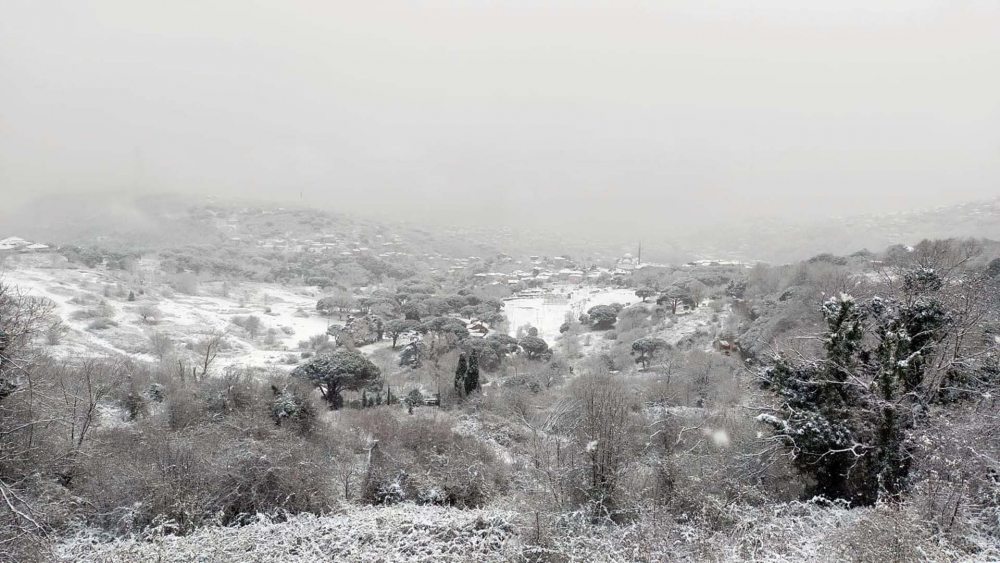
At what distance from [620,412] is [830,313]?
21.2 feet

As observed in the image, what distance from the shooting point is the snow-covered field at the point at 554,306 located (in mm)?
55331

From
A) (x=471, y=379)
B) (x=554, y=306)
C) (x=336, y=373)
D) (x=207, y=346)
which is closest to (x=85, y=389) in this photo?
(x=336, y=373)

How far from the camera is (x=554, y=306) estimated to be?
65.5 meters

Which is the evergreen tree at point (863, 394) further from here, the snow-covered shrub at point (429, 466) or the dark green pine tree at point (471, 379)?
the dark green pine tree at point (471, 379)

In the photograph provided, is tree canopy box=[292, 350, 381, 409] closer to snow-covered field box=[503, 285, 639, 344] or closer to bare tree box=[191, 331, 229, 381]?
bare tree box=[191, 331, 229, 381]

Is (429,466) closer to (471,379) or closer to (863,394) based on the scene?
(471,379)

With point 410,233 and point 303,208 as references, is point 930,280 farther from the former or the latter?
point 303,208

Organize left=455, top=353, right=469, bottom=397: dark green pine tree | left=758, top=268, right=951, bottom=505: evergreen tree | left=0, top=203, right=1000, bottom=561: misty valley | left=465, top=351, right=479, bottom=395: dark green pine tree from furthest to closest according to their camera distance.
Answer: left=465, top=351, right=479, bottom=395: dark green pine tree, left=455, top=353, right=469, bottom=397: dark green pine tree, left=758, top=268, right=951, bottom=505: evergreen tree, left=0, top=203, right=1000, bottom=561: misty valley

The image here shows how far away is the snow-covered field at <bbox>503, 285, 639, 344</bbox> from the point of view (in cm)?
5533

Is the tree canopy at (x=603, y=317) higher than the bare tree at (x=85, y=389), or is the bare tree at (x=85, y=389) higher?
the bare tree at (x=85, y=389)

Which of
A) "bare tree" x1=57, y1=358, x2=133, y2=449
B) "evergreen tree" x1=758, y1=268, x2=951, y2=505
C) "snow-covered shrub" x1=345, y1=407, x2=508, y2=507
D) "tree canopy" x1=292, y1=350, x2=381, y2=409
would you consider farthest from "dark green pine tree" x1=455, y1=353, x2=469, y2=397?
"evergreen tree" x1=758, y1=268, x2=951, y2=505

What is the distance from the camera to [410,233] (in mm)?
154625

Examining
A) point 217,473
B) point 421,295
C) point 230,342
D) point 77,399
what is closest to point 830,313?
point 217,473


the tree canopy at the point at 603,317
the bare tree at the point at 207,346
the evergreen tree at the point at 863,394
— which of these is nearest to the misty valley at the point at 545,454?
the evergreen tree at the point at 863,394
